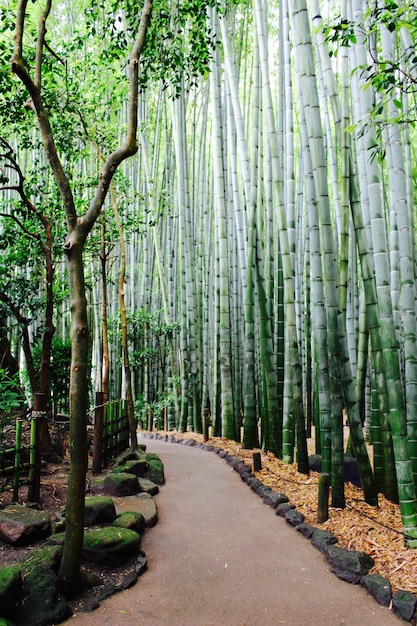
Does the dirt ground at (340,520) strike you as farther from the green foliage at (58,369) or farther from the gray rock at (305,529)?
the green foliage at (58,369)

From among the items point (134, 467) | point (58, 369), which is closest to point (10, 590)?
point (134, 467)

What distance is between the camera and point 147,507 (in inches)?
132

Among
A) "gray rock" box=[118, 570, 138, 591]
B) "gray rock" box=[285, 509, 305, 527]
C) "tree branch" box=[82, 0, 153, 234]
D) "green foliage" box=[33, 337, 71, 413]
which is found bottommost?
"gray rock" box=[118, 570, 138, 591]

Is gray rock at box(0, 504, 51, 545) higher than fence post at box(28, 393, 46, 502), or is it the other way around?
fence post at box(28, 393, 46, 502)

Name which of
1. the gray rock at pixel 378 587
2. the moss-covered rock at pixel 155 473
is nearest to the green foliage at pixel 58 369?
the moss-covered rock at pixel 155 473

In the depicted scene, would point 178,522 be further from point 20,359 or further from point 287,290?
point 20,359

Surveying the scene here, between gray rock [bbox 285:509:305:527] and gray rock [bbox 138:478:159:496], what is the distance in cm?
114

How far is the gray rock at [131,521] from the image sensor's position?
2.86 m

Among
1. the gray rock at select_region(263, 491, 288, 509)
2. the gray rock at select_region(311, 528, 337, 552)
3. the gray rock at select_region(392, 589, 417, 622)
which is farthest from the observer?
the gray rock at select_region(263, 491, 288, 509)

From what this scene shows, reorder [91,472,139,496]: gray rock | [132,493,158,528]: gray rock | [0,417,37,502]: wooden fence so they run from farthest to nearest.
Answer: [91,472,139,496]: gray rock
[132,493,158,528]: gray rock
[0,417,37,502]: wooden fence

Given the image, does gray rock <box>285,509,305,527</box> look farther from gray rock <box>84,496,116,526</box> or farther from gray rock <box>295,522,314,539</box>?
gray rock <box>84,496,116,526</box>

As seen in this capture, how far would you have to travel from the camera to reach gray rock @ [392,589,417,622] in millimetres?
2059

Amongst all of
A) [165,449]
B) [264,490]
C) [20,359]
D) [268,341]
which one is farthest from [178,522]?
[20,359]

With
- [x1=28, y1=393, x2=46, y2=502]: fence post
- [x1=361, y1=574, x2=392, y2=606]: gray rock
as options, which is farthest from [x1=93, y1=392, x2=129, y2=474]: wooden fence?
[x1=361, y1=574, x2=392, y2=606]: gray rock
